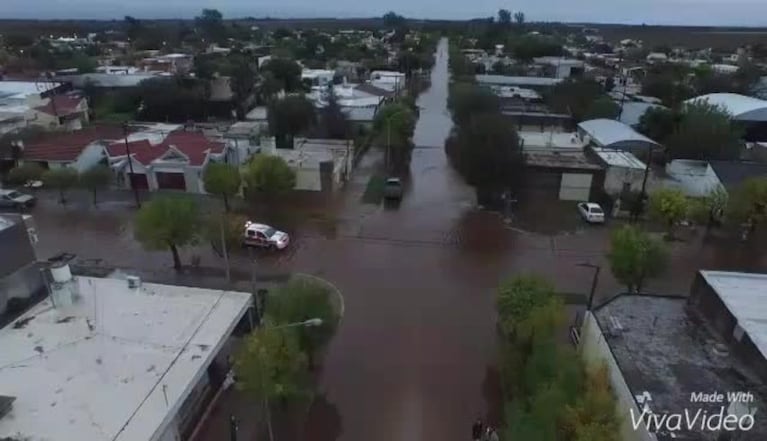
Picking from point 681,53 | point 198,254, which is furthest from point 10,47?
point 681,53

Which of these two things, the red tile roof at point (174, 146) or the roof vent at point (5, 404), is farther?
the red tile roof at point (174, 146)

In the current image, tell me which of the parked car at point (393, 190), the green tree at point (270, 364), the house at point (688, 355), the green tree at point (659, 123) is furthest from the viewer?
the green tree at point (659, 123)

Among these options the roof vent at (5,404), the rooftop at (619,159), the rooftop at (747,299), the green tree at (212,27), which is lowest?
the roof vent at (5,404)

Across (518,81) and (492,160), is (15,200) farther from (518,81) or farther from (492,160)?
(518,81)

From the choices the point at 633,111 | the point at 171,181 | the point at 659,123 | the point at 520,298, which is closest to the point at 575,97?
the point at 633,111

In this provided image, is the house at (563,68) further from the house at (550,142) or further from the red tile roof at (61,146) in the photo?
the red tile roof at (61,146)

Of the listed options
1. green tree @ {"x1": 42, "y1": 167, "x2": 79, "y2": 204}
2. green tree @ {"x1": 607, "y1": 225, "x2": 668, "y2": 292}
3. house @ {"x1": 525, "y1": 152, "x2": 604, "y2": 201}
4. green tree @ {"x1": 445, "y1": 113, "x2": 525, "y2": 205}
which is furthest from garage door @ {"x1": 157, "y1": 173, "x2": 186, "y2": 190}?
green tree @ {"x1": 607, "y1": 225, "x2": 668, "y2": 292}

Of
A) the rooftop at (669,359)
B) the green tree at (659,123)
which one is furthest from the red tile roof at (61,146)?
the green tree at (659,123)
